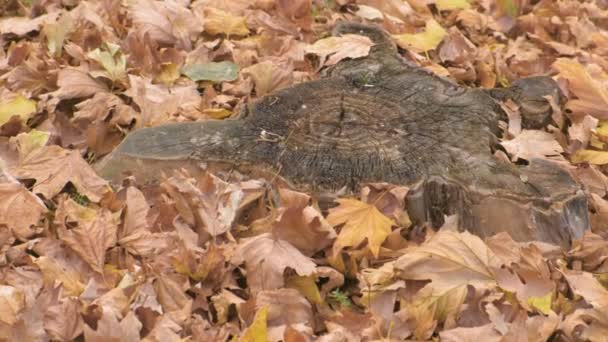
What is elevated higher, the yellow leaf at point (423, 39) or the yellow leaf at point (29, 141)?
the yellow leaf at point (29, 141)

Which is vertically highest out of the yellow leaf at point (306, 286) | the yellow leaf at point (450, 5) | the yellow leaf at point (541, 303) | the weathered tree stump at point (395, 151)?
the weathered tree stump at point (395, 151)

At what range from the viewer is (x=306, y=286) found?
7.27 ft

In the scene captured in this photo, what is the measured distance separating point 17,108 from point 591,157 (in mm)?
2032

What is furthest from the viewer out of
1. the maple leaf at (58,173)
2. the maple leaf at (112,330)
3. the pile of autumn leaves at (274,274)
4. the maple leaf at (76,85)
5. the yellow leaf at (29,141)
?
the maple leaf at (76,85)

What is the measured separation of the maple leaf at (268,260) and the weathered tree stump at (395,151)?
228 millimetres

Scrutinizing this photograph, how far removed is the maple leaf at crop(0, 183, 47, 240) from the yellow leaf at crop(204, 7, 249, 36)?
4.20 ft

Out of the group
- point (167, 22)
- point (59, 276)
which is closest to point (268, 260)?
point (59, 276)

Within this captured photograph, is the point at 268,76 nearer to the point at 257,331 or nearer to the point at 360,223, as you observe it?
the point at 360,223

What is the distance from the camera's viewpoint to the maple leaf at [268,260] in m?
2.18

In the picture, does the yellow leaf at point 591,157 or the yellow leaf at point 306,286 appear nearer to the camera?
the yellow leaf at point 306,286

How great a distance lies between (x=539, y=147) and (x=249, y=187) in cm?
103

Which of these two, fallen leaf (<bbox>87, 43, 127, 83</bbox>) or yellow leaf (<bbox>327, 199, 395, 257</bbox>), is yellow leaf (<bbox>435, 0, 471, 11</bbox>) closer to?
fallen leaf (<bbox>87, 43, 127, 83</bbox>)

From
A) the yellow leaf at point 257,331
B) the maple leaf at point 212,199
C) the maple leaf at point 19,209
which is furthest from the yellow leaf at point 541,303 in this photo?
the maple leaf at point 19,209

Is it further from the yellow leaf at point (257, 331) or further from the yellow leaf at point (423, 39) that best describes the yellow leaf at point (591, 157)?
the yellow leaf at point (257, 331)
